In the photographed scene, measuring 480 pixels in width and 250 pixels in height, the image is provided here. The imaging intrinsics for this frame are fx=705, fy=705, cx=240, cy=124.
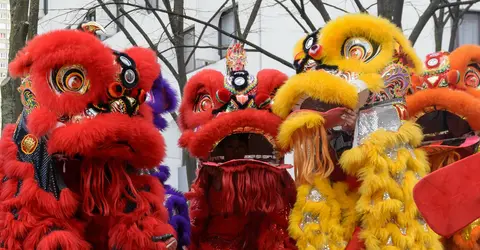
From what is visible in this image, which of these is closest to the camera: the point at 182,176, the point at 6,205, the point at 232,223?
the point at 6,205

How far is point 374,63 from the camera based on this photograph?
3402mm

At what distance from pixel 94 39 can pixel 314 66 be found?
1081mm

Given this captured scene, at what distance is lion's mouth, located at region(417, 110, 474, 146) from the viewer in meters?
4.11

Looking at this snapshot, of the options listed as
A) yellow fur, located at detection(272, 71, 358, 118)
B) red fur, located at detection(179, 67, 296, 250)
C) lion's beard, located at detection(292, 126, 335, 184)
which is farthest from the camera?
red fur, located at detection(179, 67, 296, 250)

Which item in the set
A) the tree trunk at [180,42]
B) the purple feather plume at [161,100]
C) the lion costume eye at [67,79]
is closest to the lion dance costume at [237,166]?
the purple feather plume at [161,100]

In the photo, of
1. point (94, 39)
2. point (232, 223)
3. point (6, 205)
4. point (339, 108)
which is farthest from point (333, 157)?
point (6, 205)

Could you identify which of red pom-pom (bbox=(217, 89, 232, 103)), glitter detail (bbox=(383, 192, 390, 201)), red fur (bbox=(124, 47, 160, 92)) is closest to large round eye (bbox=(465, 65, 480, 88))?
glitter detail (bbox=(383, 192, 390, 201))

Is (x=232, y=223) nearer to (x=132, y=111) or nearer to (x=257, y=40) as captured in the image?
(x=132, y=111)

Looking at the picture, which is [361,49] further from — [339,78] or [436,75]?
[436,75]

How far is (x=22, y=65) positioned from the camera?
10.9 feet

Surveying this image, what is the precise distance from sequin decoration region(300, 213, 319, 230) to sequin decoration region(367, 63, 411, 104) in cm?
61

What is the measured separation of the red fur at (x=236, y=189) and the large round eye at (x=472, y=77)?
1107 millimetres

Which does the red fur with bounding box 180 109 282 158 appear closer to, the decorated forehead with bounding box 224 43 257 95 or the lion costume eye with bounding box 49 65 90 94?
the decorated forehead with bounding box 224 43 257 95

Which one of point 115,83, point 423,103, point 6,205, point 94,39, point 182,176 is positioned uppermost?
point 94,39
